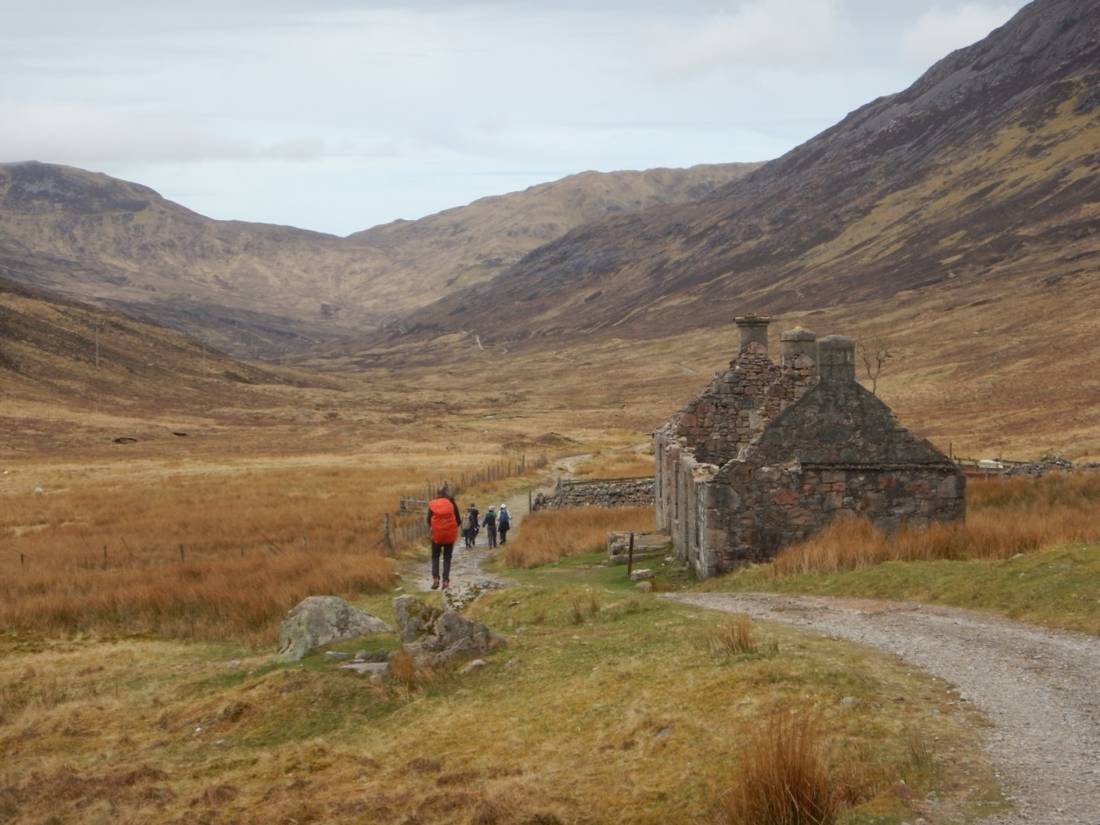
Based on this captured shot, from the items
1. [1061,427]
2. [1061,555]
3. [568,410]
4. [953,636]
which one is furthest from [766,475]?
[568,410]

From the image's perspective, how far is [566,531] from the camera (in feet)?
104

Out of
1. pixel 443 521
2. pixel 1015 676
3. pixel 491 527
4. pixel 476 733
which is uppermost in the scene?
pixel 443 521

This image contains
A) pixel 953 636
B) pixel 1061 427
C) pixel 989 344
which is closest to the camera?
pixel 953 636

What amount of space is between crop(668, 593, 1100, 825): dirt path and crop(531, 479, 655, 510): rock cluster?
22844mm

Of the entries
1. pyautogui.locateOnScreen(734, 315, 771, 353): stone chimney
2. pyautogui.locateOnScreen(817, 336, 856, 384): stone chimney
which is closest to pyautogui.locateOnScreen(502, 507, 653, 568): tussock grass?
pyautogui.locateOnScreen(734, 315, 771, 353): stone chimney

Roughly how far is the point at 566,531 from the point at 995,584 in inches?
669

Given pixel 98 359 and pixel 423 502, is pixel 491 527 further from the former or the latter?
pixel 98 359

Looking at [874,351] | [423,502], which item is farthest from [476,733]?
[874,351]

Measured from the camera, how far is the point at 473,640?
560 inches

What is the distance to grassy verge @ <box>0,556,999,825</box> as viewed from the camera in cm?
919

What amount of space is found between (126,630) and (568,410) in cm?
11285

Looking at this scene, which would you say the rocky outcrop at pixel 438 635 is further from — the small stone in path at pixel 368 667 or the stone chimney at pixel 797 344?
the stone chimney at pixel 797 344

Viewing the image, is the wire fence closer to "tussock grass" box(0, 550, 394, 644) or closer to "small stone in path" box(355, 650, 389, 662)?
"tussock grass" box(0, 550, 394, 644)

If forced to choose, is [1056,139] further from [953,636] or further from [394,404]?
[953,636]
